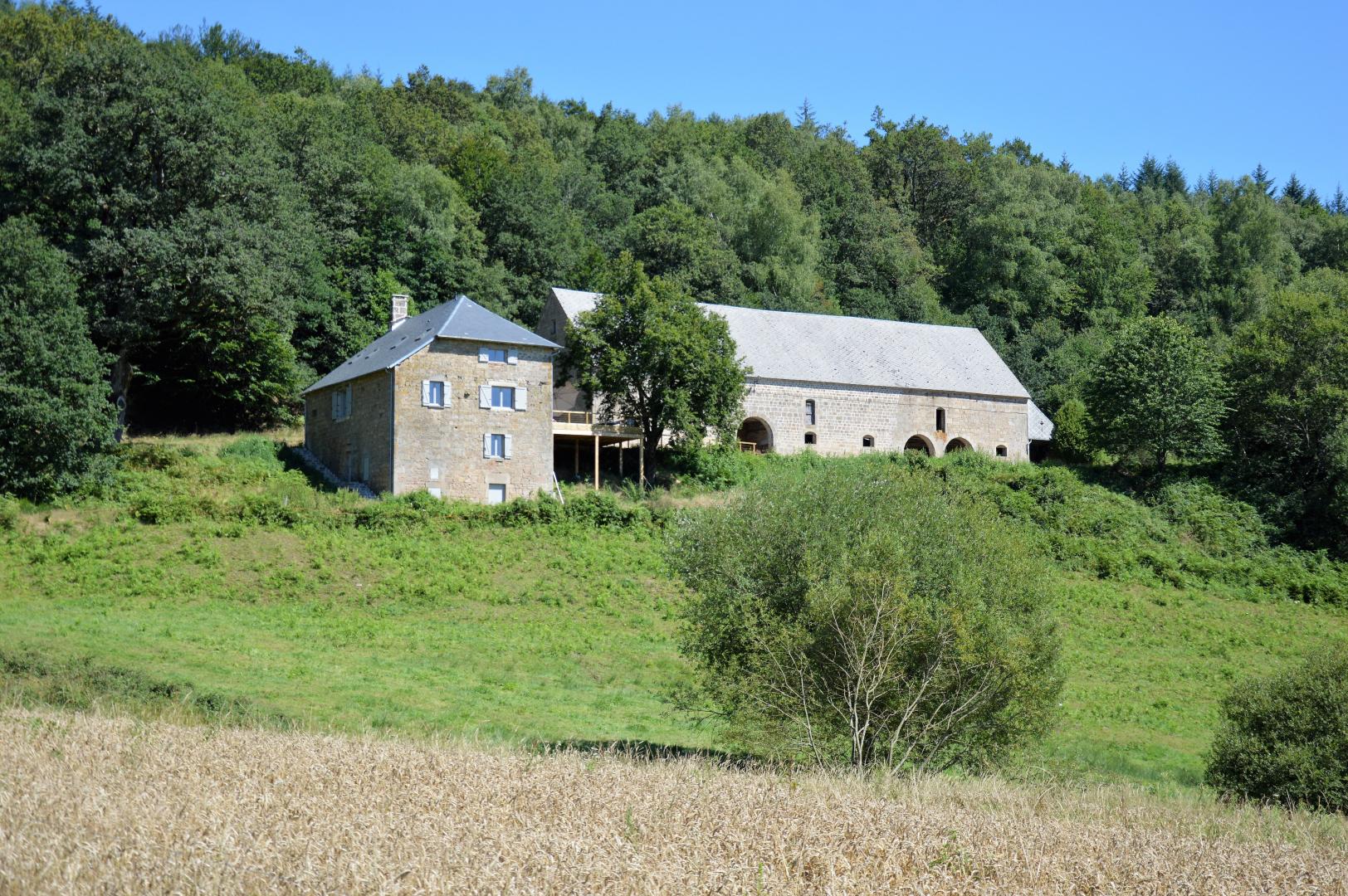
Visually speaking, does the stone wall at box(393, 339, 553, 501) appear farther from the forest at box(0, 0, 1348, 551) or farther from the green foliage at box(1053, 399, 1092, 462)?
the green foliage at box(1053, 399, 1092, 462)

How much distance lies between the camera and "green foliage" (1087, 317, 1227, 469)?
45906 mm

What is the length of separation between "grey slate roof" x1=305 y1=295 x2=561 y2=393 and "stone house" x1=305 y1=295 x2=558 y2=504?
2.5 inches

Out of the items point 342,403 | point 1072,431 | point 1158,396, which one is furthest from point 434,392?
point 1072,431

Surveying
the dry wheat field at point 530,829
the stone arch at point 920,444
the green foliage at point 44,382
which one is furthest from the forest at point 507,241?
the dry wheat field at point 530,829

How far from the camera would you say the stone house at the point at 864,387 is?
4831 cm

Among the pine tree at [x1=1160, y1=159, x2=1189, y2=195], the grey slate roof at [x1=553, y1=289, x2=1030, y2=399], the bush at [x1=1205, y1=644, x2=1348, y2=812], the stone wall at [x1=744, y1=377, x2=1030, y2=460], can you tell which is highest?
the pine tree at [x1=1160, y1=159, x2=1189, y2=195]

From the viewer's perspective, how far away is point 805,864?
25.9 feet

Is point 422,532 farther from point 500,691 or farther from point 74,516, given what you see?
point 500,691

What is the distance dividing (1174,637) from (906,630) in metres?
20.7

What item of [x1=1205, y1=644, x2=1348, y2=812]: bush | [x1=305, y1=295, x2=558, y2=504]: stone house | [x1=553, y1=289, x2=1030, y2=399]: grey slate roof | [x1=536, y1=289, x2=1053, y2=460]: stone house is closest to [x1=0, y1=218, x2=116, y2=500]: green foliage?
[x1=305, y1=295, x2=558, y2=504]: stone house

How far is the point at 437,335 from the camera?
37.8 m

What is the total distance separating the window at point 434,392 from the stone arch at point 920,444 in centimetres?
2181

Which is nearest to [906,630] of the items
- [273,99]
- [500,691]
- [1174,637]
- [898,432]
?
[500,691]

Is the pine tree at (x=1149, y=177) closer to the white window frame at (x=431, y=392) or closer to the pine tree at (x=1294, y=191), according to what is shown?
the pine tree at (x=1294, y=191)
